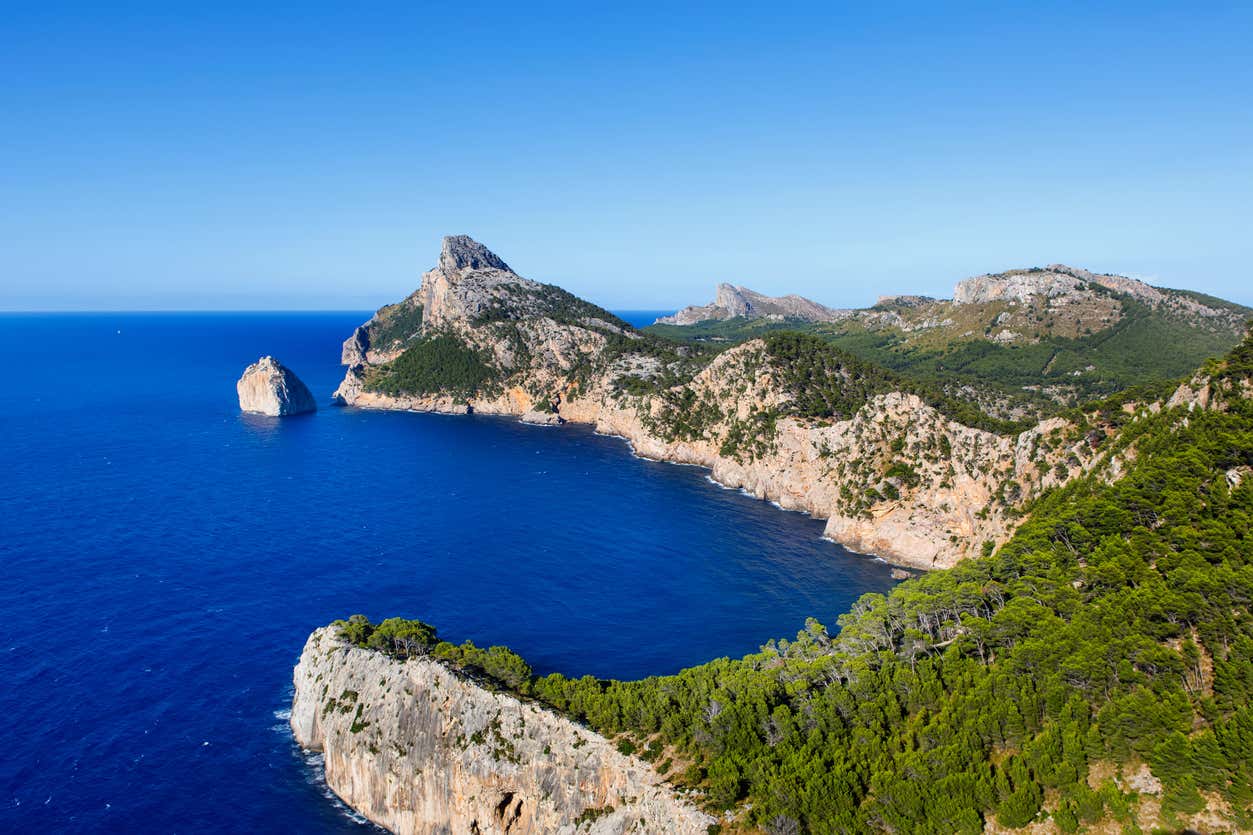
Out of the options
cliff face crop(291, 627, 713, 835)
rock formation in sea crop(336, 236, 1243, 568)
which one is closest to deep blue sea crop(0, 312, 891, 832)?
cliff face crop(291, 627, 713, 835)

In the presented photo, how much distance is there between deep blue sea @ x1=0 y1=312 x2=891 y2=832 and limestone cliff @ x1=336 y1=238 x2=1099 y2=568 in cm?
637

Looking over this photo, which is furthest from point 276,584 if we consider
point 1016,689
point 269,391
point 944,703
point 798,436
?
point 269,391

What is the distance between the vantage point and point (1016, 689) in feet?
137

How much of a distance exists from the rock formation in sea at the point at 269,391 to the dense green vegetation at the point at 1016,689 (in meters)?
139

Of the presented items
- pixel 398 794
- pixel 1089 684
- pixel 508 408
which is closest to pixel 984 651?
pixel 1089 684

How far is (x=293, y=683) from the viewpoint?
62531mm

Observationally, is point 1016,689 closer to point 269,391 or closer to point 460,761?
point 460,761

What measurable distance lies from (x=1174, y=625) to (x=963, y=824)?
17904 mm

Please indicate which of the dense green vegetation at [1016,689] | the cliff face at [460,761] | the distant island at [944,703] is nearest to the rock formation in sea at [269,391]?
the distant island at [944,703]

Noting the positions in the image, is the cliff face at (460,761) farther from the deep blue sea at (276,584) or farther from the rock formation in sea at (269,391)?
the rock formation in sea at (269,391)

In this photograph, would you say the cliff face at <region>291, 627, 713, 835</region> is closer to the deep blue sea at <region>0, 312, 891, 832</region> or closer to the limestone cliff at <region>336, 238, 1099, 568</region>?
the deep blue sea at <region>0, 312, 891, 832</region>

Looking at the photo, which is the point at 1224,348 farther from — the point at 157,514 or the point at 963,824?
the point at 157,514

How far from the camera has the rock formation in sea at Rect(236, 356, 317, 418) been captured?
179500 mm

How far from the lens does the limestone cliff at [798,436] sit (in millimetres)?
87375
